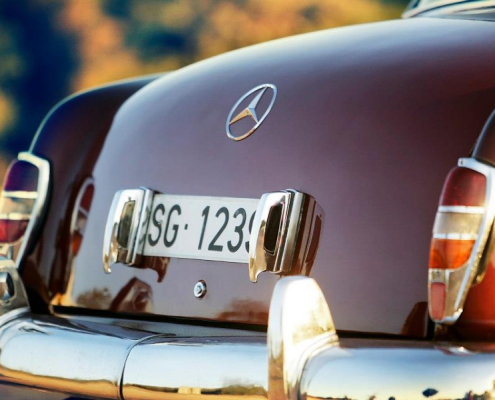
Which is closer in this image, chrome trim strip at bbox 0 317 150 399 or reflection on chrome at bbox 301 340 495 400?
reflection on chrome at bbox 301 340 495 400

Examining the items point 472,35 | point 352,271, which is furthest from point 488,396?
point 472,35

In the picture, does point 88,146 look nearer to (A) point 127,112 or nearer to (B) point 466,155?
(A) point 127,112

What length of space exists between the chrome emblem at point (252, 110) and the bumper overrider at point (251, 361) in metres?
0.52

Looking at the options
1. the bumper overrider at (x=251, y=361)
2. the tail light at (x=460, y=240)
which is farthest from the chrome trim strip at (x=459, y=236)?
the bumper overrider at (x=251, y=361)

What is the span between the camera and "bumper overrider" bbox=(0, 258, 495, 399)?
6.38 ft

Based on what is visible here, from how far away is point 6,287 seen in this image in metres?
2.86

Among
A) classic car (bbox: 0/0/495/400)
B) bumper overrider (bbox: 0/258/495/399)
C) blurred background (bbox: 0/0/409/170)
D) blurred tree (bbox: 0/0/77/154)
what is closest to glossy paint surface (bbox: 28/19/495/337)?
classic car (bbox: 0/0/495/400)

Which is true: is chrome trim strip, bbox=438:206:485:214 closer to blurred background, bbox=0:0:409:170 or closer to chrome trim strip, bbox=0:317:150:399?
chrome trim strip, bbox=0:317:150:399

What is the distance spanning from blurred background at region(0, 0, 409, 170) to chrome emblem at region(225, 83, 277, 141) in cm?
736

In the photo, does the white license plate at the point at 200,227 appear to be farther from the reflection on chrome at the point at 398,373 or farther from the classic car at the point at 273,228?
the reflection on chrome at the point at 398,373

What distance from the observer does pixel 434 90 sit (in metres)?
2.35

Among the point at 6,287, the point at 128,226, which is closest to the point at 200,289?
the point at 128,226

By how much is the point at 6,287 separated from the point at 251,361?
3.12 feet

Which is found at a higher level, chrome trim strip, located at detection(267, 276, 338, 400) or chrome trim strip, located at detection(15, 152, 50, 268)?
chrome trim strip, located at detection(15, 152, 50, 268)
